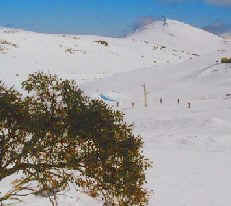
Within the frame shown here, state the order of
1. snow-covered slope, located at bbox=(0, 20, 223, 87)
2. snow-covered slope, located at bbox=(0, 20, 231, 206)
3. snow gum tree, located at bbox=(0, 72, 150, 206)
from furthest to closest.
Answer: snow-covered slope, located at bbox=(0, 20, 223, 87)
snow-covered slope, located at bbox=(0, 20, 231, 206)
snow gum tree, located at bbox=(0, 72, 150, 206)

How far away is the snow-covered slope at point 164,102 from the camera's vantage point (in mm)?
30219

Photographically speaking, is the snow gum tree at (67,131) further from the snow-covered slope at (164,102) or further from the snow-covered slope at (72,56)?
the snow-covered slope at (72,56)

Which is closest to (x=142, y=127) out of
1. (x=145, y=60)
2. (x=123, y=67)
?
(x=123, y=67)

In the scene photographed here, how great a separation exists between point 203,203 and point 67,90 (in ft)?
52.8

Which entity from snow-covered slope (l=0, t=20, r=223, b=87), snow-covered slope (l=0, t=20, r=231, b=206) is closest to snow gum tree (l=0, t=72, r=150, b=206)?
snow-covered slope (l=0, t=20, r=231, b=206)

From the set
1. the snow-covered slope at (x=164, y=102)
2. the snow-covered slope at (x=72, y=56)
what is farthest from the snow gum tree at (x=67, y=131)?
the snow-covered slope at (x=72, y=56)

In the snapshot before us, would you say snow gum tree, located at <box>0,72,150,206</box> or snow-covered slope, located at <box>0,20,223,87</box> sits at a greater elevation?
snow-covered slope, located at <box>0,20,223,87</box>

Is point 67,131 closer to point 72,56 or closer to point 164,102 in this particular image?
point 164,102

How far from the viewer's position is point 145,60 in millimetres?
130750

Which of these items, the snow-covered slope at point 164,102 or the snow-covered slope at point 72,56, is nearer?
the snow-covered slope at point 164,102

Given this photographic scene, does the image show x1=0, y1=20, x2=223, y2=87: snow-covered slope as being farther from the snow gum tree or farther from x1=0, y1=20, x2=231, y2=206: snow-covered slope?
the snow gum tree

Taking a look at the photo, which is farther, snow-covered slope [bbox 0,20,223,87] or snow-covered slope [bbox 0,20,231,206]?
Answer: snow-covered slope [bbox 0,20,223,87]

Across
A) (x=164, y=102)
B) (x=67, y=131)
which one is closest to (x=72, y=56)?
(x=164, y=102)

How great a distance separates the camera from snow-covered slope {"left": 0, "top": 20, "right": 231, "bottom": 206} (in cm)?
3022
